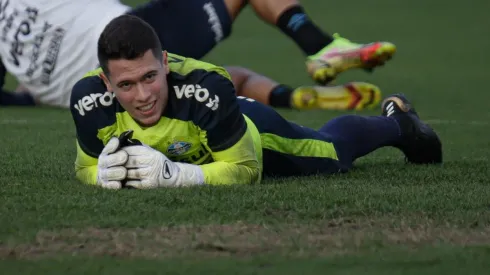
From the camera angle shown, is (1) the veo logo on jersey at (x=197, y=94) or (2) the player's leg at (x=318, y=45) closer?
(1) the veo logo on jersey at (x=197, y=94)

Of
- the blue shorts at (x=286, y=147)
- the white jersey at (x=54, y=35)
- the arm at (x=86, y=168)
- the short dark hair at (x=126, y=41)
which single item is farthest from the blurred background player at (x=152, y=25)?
the short dark hair at (x=126, y=41)

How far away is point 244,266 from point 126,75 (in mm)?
1529

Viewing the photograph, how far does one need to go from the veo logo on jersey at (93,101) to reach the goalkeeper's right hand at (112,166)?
0.24m

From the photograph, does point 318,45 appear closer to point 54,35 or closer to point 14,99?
point 54,35

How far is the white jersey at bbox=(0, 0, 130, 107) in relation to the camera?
9031 mm

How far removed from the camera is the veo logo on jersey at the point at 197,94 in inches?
212

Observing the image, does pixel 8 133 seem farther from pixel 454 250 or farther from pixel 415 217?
pixel 454 250

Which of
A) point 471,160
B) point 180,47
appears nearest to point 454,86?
point 180,47

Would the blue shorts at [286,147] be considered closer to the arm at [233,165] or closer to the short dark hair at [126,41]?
the arm at [233,165]

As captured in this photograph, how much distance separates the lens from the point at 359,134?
6.39 metres

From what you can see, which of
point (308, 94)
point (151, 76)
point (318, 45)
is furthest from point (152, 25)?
point (151, 76)

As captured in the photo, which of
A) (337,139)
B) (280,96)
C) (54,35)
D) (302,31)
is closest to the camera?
(337,139)

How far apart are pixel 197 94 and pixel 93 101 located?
476mm

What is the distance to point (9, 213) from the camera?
486 centimetres
